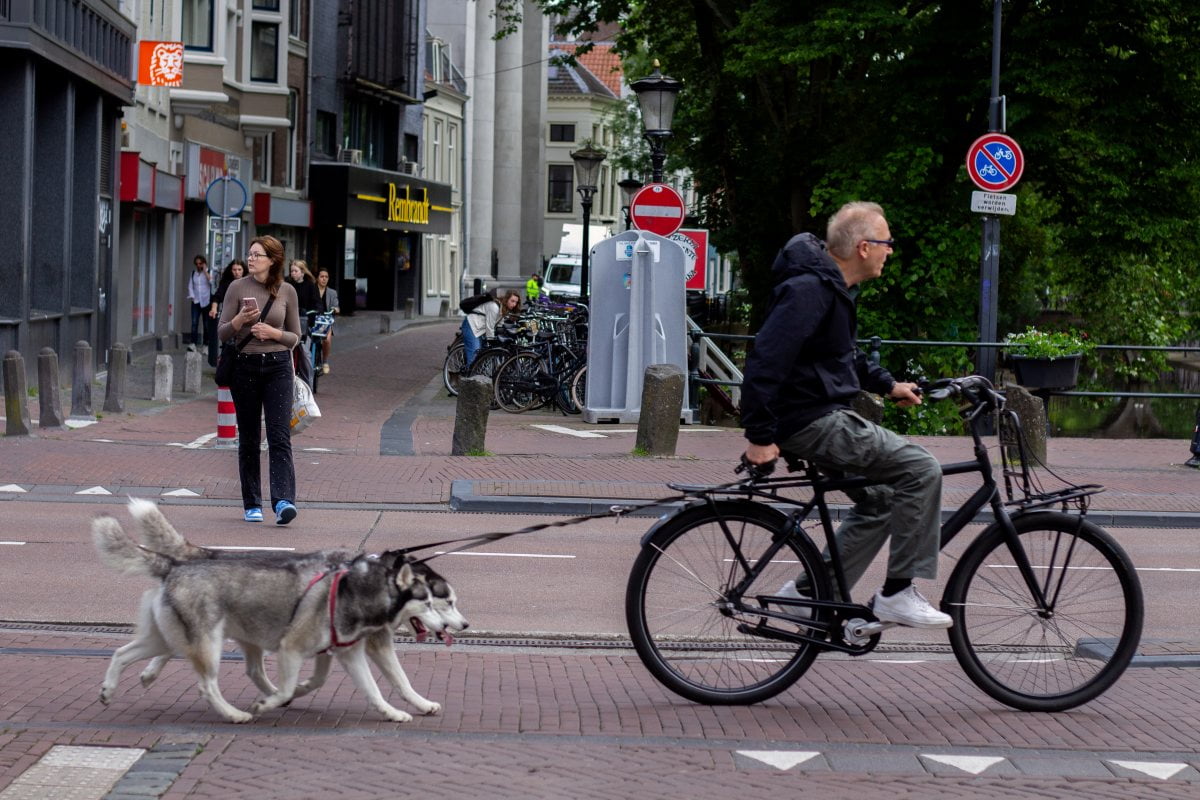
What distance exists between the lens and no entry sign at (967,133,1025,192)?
18.6 meters

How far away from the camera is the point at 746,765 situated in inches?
212

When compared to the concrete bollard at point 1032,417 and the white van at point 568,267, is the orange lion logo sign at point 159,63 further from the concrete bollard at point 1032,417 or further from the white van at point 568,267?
the white van at point 568,267

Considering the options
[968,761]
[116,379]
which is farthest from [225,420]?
[968,761]

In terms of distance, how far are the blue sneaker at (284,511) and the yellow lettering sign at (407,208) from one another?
150 feet

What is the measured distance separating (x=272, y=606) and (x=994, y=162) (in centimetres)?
1447

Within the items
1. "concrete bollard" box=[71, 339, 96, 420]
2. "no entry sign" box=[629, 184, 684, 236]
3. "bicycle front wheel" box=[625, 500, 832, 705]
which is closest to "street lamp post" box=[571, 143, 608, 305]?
"no entry sign" box=[629, 184, 684, 236]

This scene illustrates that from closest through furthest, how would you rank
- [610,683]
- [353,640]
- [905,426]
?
[353,640] → [610,683] → [905,426]

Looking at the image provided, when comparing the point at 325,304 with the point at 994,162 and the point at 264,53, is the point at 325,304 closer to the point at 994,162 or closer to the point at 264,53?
the point at 994,162

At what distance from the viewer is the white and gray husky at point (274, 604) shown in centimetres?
559

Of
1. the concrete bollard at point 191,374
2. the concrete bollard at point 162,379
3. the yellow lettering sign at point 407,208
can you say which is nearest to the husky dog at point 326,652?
the concrete bollard at point 162,379

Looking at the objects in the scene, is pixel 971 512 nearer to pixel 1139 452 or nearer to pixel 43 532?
pixel 43 532

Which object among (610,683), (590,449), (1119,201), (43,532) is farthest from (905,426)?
(610,683)

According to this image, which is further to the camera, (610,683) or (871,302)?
(871,302)

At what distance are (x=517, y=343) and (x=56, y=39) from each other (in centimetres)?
705
